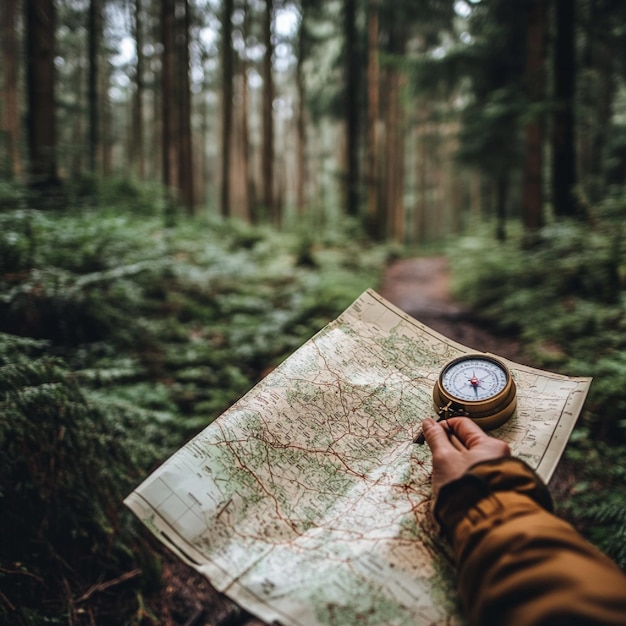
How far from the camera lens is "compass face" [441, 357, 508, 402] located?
155 cm

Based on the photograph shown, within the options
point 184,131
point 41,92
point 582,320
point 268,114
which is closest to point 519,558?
point 582,320

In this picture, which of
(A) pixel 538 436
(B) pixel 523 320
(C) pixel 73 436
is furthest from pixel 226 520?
Answer: (B) pixel 523 320

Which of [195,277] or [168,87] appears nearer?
[195,277]

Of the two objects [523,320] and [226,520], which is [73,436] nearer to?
[226,520]

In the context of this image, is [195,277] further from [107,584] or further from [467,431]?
[467,431]

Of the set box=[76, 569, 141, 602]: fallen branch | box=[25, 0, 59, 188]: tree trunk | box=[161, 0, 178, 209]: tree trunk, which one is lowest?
box=[76, 569, 141, 602]: fallen branch

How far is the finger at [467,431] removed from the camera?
1.36 m

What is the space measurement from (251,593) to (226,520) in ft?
0.78

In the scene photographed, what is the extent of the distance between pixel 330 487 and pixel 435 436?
0.43 m

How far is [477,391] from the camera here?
1.56 metres

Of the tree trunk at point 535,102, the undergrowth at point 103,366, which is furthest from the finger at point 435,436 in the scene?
the tree trunk at point 535,102

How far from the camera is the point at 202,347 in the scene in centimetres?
513

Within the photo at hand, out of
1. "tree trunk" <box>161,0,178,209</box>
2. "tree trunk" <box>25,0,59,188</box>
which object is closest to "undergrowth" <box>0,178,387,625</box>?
"tree trunk" <box>25,0,59,188</box>

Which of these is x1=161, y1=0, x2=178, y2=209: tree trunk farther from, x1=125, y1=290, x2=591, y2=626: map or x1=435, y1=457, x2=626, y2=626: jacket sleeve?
x1=435, y1=457, x2=626, y2=626: jacket sleeve
